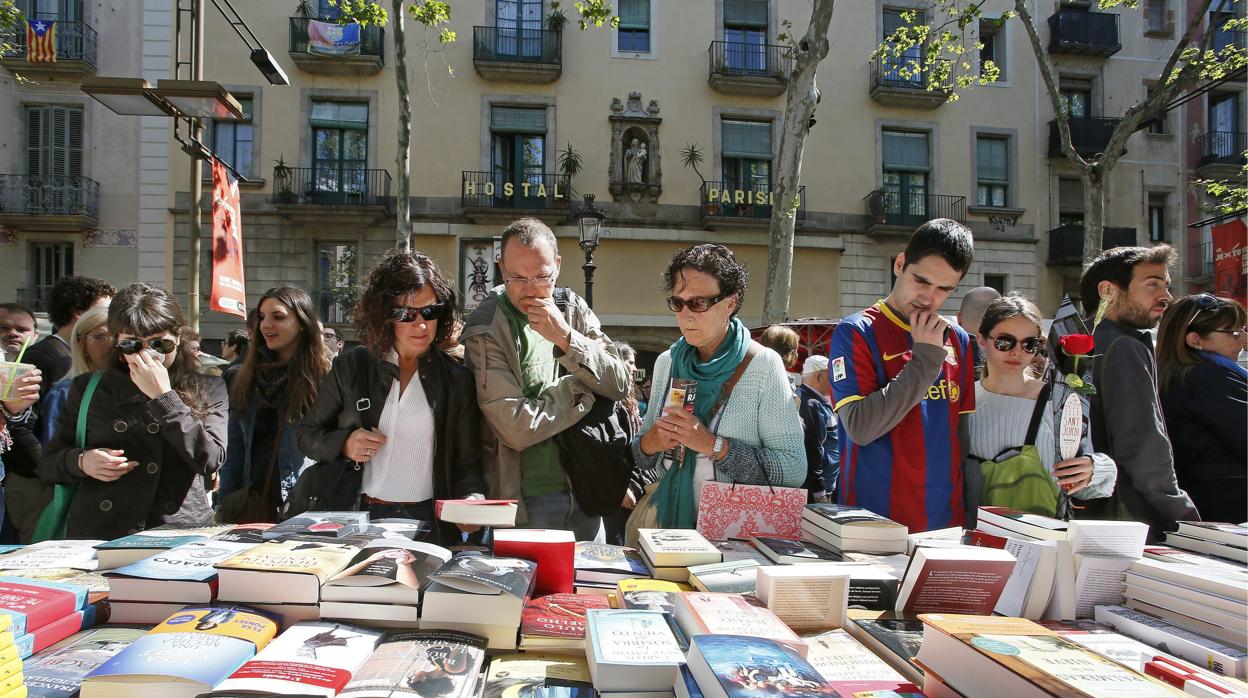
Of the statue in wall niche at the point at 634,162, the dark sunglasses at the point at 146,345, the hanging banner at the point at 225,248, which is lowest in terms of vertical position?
the dark sunglasses at the point at 146,345

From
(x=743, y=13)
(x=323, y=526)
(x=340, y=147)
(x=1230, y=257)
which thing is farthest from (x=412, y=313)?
(x=743, y=13)

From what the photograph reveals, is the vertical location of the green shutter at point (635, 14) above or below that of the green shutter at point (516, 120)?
above

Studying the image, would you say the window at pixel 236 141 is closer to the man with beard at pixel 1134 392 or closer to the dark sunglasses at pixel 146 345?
the dark sunglasses at pixel 146 345

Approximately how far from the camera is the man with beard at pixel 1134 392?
2.38 m

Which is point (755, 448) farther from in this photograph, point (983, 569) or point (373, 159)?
point (373, 159)

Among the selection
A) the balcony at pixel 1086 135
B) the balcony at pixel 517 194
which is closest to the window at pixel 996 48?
the balcony at pixel 1086 135

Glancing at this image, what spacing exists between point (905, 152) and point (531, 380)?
1834 cm

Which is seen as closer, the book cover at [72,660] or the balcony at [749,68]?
the book cover at [72,660]

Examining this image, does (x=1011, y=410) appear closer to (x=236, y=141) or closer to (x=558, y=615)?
(x=558, y=615)

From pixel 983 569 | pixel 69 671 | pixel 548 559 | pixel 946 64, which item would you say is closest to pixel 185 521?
pixel 69 671

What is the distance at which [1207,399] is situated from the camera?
2668mm

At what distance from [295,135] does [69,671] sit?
17.5 m

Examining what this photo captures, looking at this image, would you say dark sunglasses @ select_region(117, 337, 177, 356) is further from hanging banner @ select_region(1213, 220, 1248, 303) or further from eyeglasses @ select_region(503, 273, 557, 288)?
hanging banner @ select_region(1213, 220, 1248, 303)

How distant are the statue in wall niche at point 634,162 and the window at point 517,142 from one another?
2106 millimetres
